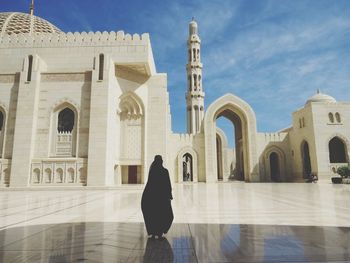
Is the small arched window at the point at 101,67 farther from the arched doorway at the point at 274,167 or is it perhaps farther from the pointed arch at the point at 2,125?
the arched doorway at the point at 274,167

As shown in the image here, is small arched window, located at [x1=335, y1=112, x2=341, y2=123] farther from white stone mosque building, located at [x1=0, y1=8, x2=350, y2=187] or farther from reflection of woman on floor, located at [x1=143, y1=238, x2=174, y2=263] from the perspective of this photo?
reflection of woman on floor, located at [x1=143, y1=238, x2=174, y2=263]

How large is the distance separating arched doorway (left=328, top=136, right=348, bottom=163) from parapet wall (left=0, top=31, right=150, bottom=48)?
17234 millimetres

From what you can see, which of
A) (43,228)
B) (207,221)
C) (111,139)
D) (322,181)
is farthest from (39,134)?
(322,181)

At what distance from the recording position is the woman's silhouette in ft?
10.8

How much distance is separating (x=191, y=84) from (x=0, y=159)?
20367 millimetres

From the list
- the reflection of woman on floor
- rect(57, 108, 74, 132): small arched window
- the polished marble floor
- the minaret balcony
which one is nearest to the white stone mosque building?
rect(57, 108, 74, 132): small arched window

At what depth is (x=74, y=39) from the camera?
50.6 ft

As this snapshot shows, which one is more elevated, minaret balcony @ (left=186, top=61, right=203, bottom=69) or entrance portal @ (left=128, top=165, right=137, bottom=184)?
minaret balcony @ (left=186, top=61, right=203, bottom=69)

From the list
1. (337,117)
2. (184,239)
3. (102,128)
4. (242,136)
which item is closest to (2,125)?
(102,128)

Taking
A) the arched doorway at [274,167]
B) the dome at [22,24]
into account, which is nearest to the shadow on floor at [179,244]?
the dome at [22,24]

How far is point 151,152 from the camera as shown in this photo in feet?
50.4

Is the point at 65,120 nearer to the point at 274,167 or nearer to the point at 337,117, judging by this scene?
the point at 274,167

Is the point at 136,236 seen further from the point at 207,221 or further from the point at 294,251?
the point at 294,251

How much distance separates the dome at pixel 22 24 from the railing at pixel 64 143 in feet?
33.4
